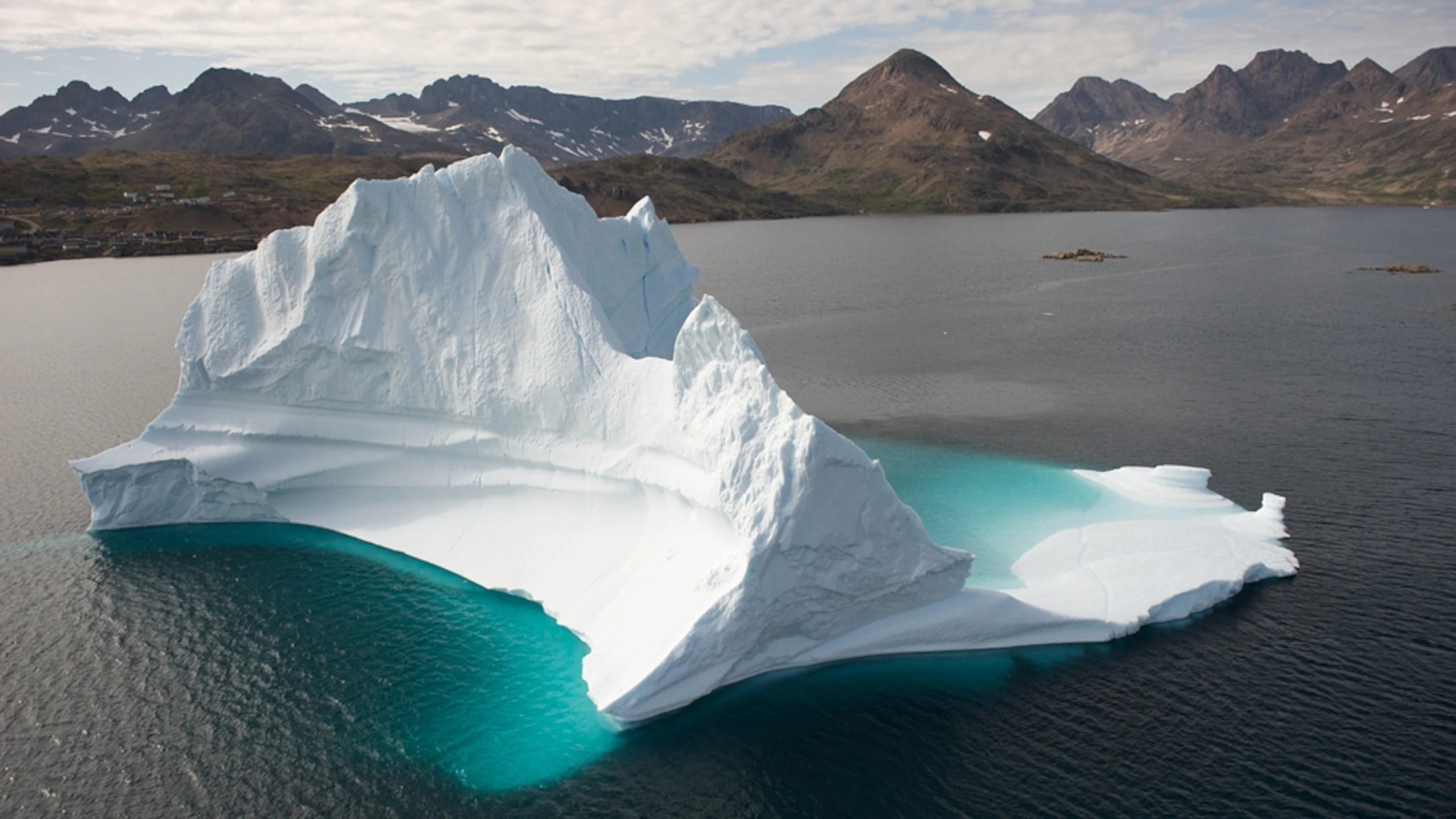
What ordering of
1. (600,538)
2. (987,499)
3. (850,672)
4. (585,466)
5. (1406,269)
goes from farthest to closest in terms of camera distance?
(1406,269)
(987,499)
(585,466)
(600,538)
(850,672)

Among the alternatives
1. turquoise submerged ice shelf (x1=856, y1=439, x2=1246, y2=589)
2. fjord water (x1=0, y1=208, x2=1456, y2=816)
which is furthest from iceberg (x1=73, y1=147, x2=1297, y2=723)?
fjord water (x1=0, y1=208, x2=1456, y2=816)

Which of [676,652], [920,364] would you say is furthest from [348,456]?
[920,364]

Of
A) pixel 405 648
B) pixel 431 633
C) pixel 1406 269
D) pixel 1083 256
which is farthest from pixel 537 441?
pixel 1083 256

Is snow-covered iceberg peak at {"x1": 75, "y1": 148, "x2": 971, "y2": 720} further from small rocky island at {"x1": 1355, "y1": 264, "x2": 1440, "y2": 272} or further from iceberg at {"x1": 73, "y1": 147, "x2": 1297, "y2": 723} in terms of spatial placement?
small rocky island at {"x1": 1355, "y1": 264, "x2": 1440, "y2": 272}

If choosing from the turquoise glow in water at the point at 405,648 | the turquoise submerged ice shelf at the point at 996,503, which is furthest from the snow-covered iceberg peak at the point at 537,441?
the turquoise submerged ice shelf at the point at 996,503

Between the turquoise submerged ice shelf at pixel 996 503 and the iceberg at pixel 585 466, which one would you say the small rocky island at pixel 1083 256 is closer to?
the turquoise submerged ice shelf at pixel 996 503

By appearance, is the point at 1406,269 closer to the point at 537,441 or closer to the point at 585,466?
the point at 585,466
